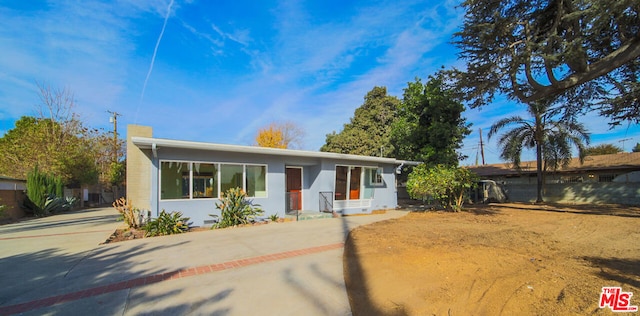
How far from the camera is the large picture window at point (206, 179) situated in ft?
28.5

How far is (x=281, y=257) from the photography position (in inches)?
209

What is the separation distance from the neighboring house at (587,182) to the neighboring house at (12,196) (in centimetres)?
3011

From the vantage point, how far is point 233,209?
9.09m

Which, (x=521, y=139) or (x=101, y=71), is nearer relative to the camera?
(x=101, y=71)

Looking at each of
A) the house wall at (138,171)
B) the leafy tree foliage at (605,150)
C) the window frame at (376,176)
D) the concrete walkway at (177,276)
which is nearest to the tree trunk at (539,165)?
the window frame at (376,176)

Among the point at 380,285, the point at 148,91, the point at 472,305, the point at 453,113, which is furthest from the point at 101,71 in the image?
the point at 453,113

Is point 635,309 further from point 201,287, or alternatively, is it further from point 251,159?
point 251,159

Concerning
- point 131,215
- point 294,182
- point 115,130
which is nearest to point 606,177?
point 294,182

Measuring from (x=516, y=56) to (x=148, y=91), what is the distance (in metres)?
17.0

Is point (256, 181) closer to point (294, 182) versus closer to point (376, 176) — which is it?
point (294, 182)

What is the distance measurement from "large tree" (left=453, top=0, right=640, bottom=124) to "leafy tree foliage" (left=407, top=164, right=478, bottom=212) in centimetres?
300

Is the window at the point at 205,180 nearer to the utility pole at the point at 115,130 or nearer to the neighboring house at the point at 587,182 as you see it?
the neighboring house at the point at 587,182

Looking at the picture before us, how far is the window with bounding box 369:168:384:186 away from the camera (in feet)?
45.0

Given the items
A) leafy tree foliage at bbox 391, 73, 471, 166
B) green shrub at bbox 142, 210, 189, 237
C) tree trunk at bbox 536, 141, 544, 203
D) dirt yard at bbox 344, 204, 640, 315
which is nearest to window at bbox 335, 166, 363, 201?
leafy tree foliage at bbox 391, 73, 471, 166
